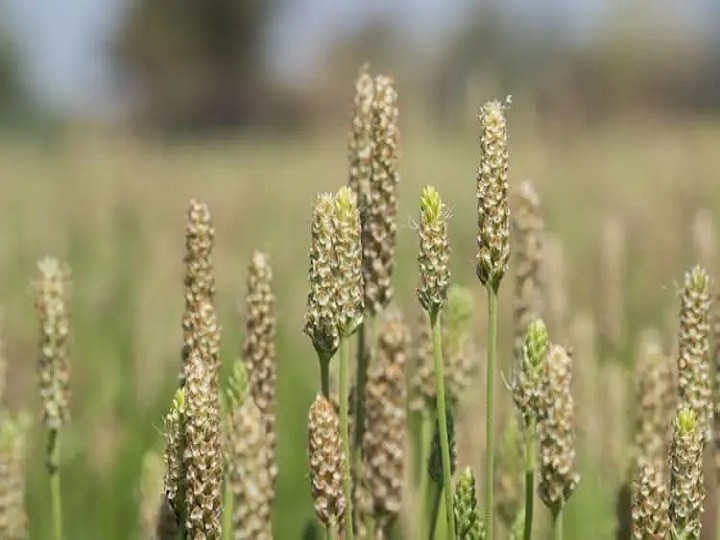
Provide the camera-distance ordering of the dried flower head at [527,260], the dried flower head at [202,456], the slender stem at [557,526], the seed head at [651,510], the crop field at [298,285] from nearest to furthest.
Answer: the dried flower head at [202,456]
the seed head at [651,510]
the slender stem at [557,526]
the dried flower head at [527,260]
the crop field at [298,285]

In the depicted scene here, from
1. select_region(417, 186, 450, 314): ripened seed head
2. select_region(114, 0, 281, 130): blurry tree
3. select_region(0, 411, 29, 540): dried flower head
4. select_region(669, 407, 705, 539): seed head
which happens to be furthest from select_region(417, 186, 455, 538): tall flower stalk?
select_region(114, 0, 281, 130): blurry tree

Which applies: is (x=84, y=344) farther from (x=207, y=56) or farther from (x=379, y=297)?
(x=207, y=56)

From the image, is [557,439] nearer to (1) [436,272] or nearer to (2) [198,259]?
(1) [436,272]

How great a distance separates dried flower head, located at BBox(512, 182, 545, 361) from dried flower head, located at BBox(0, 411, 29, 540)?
0.68 meters

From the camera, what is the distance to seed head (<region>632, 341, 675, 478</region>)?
147 cm

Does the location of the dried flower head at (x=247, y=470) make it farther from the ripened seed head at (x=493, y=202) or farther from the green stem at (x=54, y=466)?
the green stem at (x=54, y=466)

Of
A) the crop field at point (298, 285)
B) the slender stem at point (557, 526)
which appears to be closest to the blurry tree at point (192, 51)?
the crop field at point (298, 285)

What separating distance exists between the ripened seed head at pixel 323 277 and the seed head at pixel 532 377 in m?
0.20

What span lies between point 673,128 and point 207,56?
2624cm

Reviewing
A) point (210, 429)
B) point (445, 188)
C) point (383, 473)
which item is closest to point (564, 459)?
point (383, 473)

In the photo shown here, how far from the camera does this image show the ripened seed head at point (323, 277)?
1.09 meters

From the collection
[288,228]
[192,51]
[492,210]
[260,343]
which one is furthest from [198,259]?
[192,51]

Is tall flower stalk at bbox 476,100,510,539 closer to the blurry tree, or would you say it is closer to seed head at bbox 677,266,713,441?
seed head at bbox 677,266,713,441

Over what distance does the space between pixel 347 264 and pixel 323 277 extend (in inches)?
1.0
